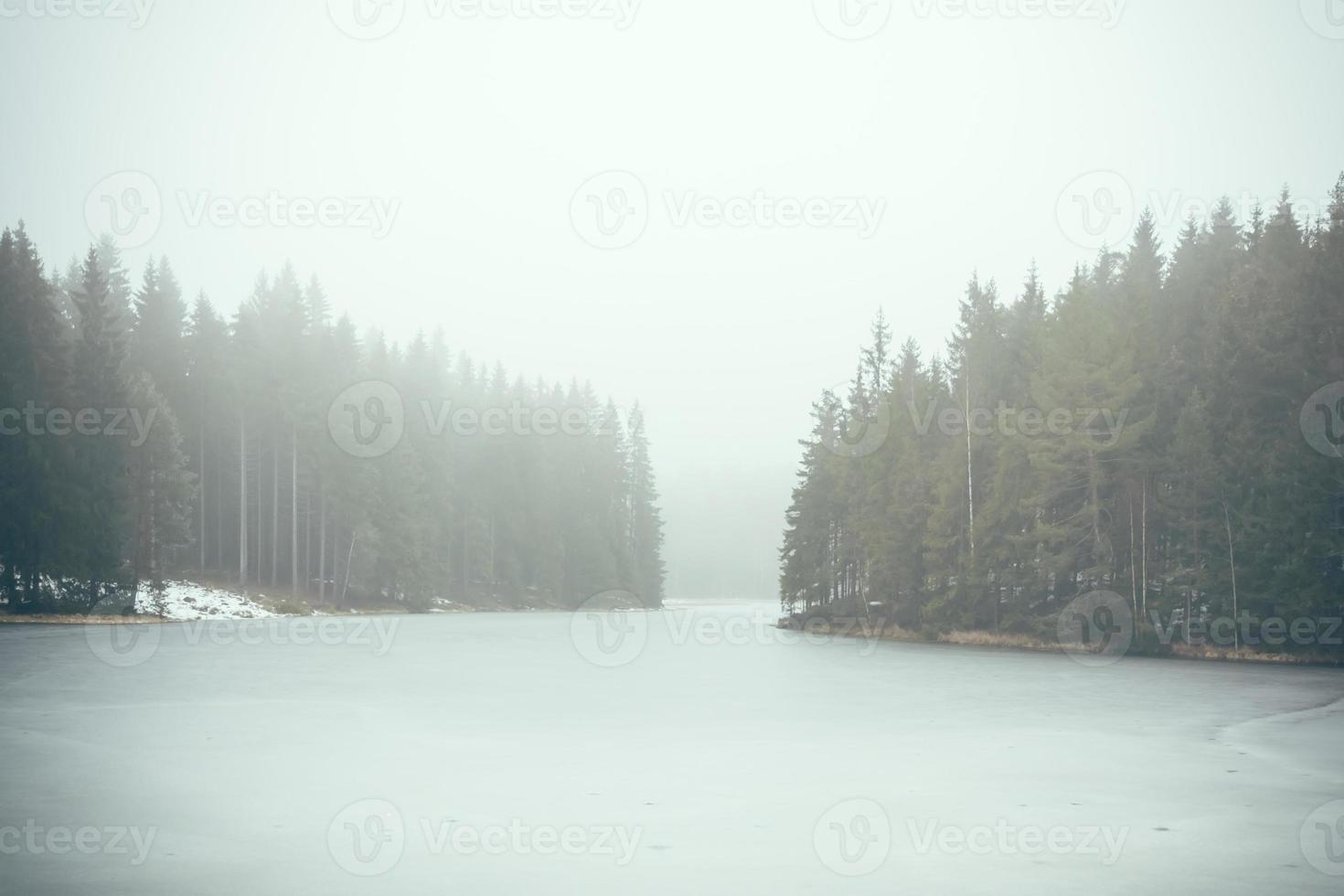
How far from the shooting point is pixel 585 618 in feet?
230

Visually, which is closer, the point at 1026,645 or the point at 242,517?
the point at 1026,645

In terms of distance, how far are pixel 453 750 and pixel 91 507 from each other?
38.5 metres

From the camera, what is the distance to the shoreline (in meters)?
35.8

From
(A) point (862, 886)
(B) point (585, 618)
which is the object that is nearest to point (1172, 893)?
(A) point (862, 886)
